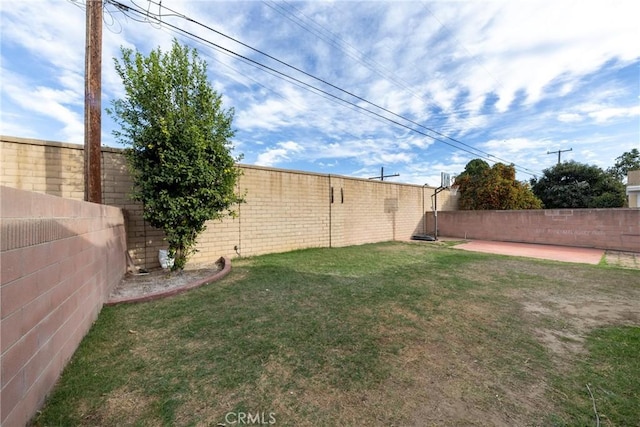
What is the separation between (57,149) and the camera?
5.08 m

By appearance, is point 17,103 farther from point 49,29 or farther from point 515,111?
point 515,111

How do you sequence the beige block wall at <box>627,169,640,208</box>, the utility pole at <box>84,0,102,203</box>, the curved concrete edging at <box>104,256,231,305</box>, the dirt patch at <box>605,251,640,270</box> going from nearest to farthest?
the curved concrete edging at <box>104,256,231,305</box> → the utility pole at <box>84,0,102,203</box> → the dirt patch at <box>605,251,640,270</box> → the beige block wall at <box>627,169,640,208</box>

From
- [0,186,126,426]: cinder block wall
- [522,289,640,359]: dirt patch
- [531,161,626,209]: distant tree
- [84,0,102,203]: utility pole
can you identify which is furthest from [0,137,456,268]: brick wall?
[531,161,626,209]: distant tree

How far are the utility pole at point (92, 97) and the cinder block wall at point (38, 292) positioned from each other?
2407 mm

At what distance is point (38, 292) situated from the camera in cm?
180

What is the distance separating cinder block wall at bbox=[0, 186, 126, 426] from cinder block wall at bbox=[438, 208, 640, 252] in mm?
15375

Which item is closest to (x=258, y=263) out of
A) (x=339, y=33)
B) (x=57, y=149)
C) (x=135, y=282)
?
(x=135, y=282)

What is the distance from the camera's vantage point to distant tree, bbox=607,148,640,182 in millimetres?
27109

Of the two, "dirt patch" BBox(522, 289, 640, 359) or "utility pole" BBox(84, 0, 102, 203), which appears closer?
"dirt patch" BBox(522, 289, 640, 359)

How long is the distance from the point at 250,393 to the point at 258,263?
5.13 meters

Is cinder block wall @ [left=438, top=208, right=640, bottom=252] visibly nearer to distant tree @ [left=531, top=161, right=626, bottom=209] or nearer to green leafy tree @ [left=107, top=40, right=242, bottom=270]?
distant tree @ [left=531, top=161, right=626, bottom=209]

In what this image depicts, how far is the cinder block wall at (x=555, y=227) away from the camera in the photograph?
9977 millimetres

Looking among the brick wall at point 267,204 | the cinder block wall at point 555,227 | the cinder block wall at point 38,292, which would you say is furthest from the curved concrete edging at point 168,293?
the cinder block wall at point 555,227

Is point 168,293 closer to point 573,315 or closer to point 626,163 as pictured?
point 573,315
